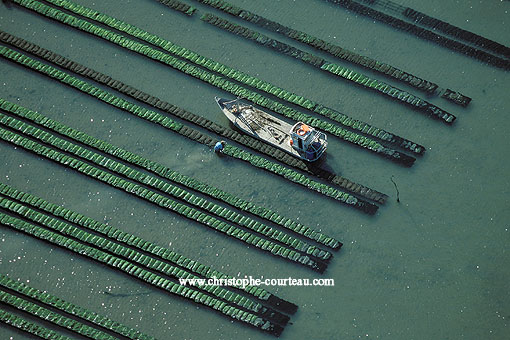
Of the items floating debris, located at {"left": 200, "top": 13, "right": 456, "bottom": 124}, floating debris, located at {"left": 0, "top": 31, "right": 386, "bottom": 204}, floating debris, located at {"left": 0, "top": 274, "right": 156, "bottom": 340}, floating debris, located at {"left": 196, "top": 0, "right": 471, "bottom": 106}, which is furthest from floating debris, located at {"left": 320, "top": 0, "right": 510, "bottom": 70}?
floating debris, located at {"left": 0, "top": 274, "right": 156, "bottom": 340}

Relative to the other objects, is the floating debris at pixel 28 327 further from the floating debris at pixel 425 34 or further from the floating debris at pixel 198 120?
the floating debris at pixel 425 34

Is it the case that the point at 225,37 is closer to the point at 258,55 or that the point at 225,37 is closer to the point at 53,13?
the point at 258,55

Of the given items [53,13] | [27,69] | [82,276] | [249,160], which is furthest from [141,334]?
[53,13]

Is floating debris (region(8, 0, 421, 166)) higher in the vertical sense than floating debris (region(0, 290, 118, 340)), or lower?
higher

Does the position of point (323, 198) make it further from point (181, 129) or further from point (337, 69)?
point (181, 129)

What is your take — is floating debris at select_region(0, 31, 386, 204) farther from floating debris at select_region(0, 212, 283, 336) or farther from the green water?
floating debris at select_region(0, 212, 283, 336)

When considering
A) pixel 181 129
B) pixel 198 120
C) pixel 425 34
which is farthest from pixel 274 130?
pixel 425 34
